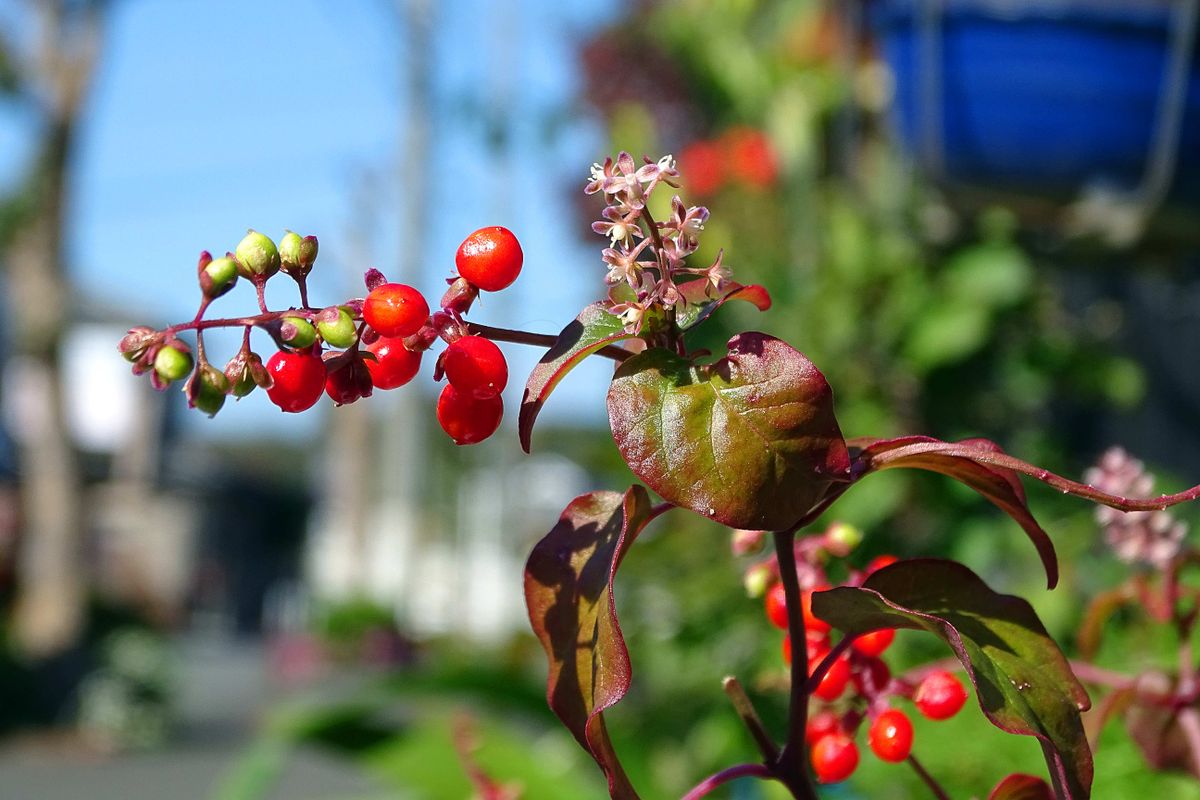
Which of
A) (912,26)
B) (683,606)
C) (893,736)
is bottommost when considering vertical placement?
(683,606)

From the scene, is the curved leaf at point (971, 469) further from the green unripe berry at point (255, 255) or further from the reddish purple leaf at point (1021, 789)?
the green unripe berry at point (255, 255)

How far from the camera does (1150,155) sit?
1.81m

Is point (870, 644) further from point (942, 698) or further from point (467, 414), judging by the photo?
point (467, 414)

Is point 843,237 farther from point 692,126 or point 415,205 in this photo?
point 415,205

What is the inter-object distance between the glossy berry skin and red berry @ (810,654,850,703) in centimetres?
23

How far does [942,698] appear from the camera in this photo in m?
0.49

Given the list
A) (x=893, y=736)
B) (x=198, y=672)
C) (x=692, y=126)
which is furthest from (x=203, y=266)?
(x=198, y=672)

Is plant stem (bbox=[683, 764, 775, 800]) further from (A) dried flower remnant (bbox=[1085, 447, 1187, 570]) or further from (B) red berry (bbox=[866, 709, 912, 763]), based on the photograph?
(A) dried flower remnant (bbox=[1085, 447, 1187, 570])

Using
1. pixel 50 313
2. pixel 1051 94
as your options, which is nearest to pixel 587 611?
pixel 1051 94

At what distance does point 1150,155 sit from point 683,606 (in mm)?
957

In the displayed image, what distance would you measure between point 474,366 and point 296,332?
6 cm

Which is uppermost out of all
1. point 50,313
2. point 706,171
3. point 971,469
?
→ point 706,171

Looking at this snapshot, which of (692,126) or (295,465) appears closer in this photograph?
(692,126)

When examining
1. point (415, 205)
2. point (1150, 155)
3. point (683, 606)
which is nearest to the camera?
point (1150, 155)
